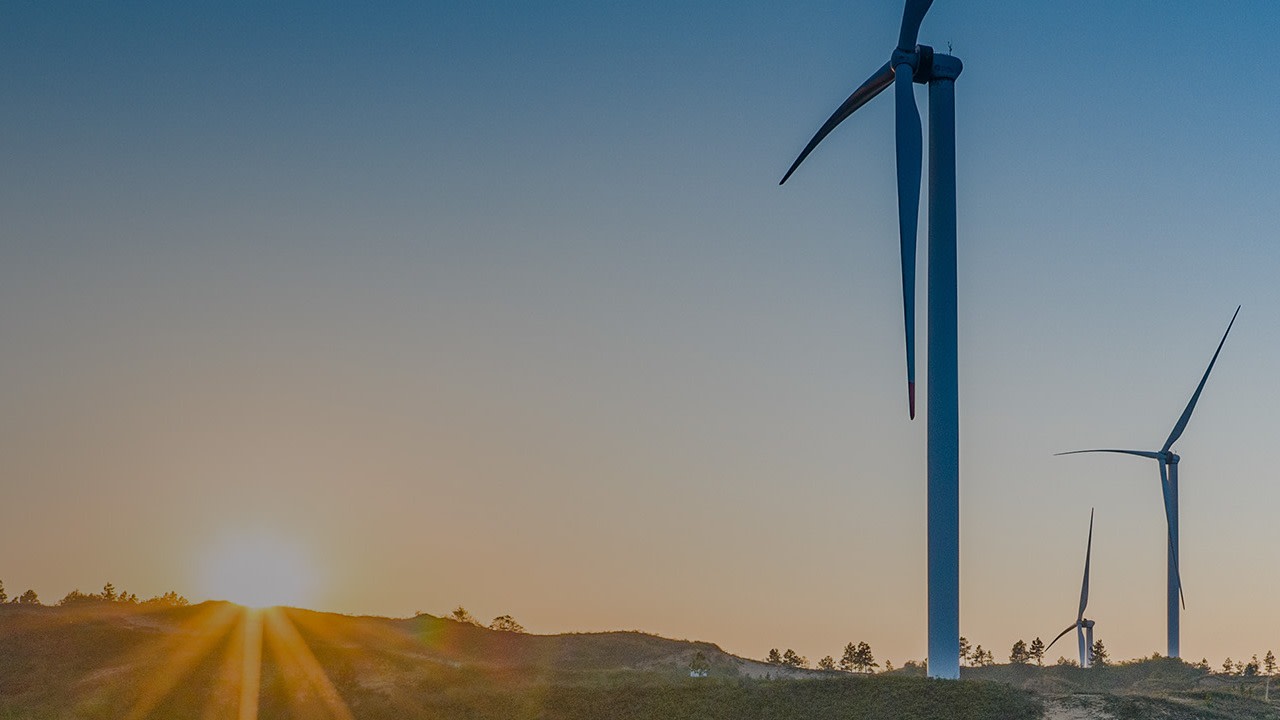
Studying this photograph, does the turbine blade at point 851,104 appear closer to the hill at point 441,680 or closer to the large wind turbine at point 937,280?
the large wind turbine at point 937,280

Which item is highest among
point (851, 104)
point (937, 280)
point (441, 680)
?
point (851, 104)

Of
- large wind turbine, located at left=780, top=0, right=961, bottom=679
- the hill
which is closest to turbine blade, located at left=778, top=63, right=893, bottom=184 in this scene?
large wind turbine, located at left=780, top=0, right=961, bottom=679

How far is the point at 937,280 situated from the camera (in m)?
65.9

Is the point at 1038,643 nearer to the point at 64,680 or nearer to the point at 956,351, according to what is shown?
the point at 956,351

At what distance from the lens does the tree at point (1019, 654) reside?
121188mm

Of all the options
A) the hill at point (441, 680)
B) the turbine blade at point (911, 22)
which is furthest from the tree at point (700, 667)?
the turbine blade at point (911, 22)

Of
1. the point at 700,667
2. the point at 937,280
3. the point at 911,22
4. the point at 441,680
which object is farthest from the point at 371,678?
the point at 911,22

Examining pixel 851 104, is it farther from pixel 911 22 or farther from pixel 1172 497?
pixel 1172 497

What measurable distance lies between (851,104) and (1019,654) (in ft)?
222

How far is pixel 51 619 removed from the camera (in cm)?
10281

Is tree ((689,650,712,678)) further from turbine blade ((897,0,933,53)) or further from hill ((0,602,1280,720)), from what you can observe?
turbine blade ((897,0,933,53))

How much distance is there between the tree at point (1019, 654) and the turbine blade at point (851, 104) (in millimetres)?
65648

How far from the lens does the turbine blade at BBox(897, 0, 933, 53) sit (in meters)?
68.1

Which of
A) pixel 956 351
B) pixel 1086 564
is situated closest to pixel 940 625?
pixel 956 351
